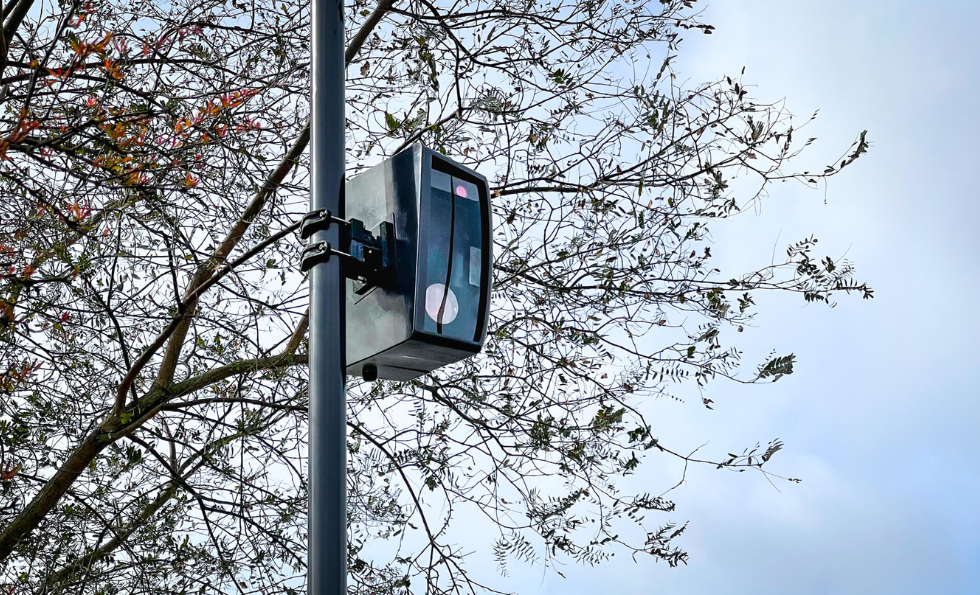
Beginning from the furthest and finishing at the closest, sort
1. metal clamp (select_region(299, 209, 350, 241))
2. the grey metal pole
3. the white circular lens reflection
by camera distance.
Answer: metal clamp (select_region(299, 209, 350, 241)) < the white circular lens reflection < the grey metal pole

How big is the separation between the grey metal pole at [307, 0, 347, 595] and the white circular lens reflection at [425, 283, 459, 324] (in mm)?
270

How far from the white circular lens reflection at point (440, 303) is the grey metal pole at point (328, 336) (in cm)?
27

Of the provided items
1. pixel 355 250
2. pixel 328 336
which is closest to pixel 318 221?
pixel 355 250

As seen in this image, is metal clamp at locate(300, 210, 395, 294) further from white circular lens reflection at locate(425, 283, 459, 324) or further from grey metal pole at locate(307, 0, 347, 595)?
white circular lens reflection at locate(425, 283, 459, 324)

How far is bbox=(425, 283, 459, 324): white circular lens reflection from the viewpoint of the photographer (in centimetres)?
270

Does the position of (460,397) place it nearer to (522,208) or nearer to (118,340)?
(522,208)

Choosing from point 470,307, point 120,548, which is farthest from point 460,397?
point 470,307

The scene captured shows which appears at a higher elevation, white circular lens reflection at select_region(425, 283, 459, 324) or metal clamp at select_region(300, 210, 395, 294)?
metal clamp at select_region(300, 210, 395, 294)

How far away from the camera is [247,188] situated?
5.53m

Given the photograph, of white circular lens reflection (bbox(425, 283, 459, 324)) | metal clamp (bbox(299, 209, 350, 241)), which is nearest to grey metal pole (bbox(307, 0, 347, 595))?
metal clamp (bbox(299, 209, 350, 241))

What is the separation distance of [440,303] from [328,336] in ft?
1.14

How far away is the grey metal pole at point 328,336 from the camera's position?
98.1 inches

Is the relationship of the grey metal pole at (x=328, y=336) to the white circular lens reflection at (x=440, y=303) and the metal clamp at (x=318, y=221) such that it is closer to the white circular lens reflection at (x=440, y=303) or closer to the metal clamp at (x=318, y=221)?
the metal clamp at (x=318, y=221)

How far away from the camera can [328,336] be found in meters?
2.71
